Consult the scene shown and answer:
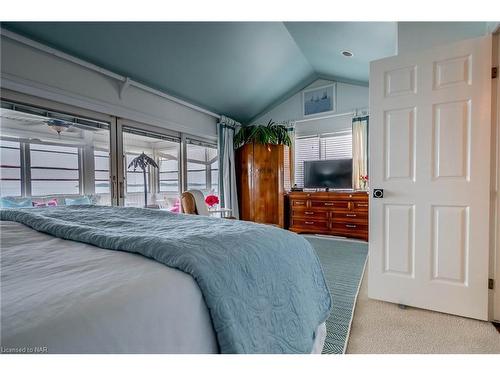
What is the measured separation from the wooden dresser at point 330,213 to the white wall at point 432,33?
230 centimetres

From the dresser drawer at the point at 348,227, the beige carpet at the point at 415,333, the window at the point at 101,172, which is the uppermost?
the window at the point at 101,172

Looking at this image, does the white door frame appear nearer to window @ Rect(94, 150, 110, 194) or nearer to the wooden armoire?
the wooden armoire

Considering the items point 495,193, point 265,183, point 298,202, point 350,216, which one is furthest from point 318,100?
point 495,193

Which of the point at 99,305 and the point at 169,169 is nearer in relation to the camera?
the point at 99,305

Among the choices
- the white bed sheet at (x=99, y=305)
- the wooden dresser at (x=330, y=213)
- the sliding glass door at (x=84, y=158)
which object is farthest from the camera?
the wooden dresser at (x=330, y=213)

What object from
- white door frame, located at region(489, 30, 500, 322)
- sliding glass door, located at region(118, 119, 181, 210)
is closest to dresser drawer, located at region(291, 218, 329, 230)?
sliding glass door, located at region(118, 119, 181, 210)

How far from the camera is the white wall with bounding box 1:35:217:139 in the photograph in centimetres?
222

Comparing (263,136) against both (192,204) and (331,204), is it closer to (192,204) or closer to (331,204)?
(331,204)

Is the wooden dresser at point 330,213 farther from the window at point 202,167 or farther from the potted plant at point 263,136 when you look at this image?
the window at point 202,167

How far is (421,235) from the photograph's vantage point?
1860mm

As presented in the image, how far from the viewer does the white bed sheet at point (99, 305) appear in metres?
0.46

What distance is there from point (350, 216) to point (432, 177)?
7.54 feet

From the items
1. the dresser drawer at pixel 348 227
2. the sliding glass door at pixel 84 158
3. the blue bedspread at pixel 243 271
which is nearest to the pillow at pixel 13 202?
the sliding glass door at pixel 84 158

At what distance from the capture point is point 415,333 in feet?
5.18
